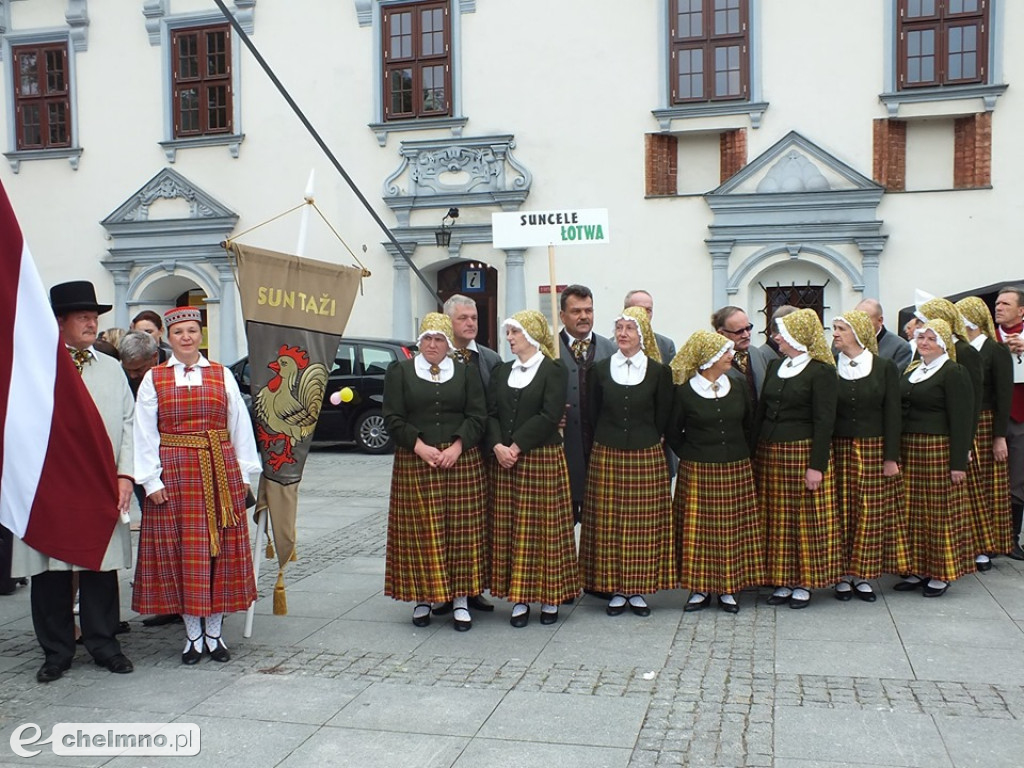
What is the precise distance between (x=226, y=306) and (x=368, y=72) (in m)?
4.69

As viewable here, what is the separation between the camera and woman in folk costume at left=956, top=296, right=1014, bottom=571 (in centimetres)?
686

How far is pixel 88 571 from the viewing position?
16.2 feet

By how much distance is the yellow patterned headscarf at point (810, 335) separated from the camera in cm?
584

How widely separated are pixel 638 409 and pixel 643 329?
45 cm

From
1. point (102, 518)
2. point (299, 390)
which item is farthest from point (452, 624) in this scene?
point (102, 518)

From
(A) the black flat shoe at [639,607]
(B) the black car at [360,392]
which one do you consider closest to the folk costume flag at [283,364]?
(A) the black flat shoe at [639,607]

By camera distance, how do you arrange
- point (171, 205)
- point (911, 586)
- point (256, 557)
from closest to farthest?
point (256, 557) → point (911, 586) → point (171, 205)

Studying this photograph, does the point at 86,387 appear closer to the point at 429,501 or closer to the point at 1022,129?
the point at 429,501

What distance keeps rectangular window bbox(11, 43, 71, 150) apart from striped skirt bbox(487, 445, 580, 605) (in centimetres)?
1616

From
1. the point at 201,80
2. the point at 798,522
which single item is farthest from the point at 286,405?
the point at 201,80

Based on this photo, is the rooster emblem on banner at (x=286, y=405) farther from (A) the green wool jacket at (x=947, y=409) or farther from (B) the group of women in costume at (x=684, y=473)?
(A) the green wool jacket at (x=947, y=409)

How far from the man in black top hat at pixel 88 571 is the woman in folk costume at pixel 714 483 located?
2944 mm

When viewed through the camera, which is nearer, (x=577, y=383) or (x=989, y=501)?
(x=577, y=383)

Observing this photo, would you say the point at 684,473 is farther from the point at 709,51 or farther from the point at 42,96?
the point at 42,96
